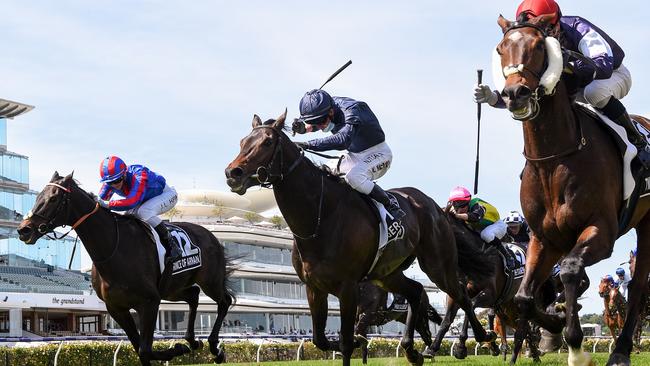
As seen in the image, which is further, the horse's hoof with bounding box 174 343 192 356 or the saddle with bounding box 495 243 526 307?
the saddle with bounding box 495 243 526 307

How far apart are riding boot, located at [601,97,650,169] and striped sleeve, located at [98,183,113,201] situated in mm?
6655

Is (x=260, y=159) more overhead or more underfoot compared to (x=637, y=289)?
more overhead

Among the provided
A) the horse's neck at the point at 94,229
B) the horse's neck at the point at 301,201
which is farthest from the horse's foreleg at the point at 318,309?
the horse's neck at the point at 94,229

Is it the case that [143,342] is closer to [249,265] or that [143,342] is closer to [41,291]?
[41,291]

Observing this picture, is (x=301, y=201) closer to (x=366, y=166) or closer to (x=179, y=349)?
(x=366, y=166)

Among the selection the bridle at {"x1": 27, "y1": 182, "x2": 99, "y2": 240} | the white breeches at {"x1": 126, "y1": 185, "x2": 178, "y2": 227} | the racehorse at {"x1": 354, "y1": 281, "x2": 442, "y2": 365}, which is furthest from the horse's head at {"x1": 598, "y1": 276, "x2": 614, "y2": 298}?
the bridle at {"x1": 27, "y1": 182, "x2": 99, "y2": 240}

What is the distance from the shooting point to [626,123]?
622cm

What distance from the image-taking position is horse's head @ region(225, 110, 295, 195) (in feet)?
25.6

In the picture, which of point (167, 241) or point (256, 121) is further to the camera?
point (167, 241)

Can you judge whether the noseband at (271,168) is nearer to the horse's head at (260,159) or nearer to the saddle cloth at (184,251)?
the horse's head at (260,159)

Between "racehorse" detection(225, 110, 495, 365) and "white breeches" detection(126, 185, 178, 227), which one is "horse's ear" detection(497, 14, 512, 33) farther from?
"white breeches" detection(126, 185, 178, 227)

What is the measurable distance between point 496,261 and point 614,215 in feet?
22.0

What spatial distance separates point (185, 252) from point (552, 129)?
22.6 feet

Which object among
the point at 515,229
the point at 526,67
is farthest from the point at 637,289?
the point at 515,229
